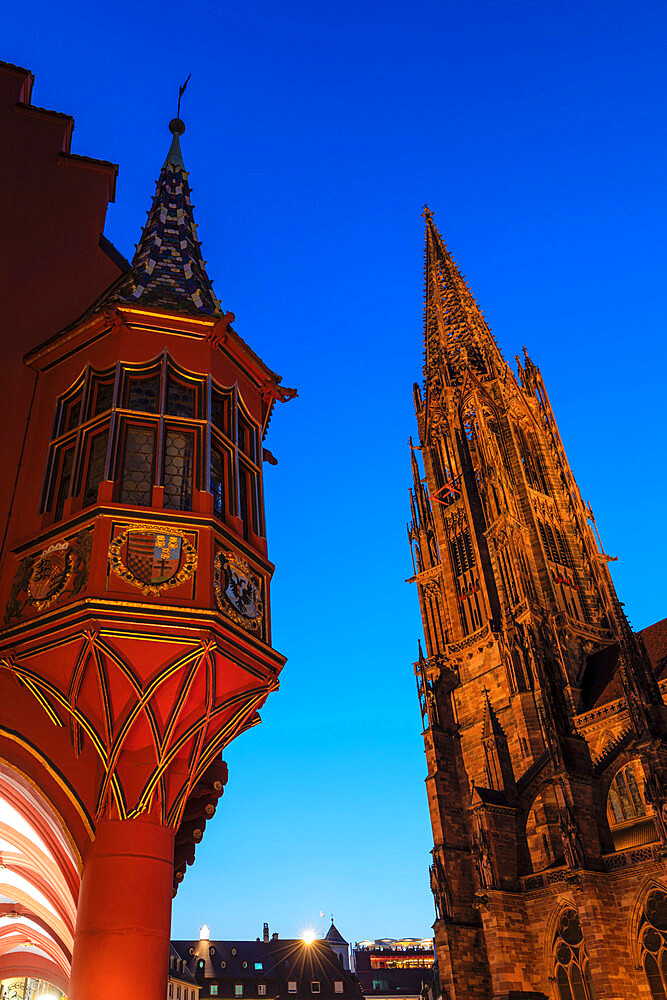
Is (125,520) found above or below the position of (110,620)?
above

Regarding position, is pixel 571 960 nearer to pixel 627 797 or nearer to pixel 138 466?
pixel 627 797

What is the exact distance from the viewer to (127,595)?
779cm

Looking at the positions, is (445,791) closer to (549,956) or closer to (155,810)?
(549,956)

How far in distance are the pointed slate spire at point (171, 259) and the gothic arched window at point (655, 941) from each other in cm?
2354

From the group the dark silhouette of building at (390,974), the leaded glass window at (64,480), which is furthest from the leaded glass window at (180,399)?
the dark silhouette of building at (390,974)

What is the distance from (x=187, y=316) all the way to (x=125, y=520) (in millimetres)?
3258

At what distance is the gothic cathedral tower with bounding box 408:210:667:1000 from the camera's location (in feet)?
84.0

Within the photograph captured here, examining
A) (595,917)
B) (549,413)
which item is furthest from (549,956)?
(549,413)

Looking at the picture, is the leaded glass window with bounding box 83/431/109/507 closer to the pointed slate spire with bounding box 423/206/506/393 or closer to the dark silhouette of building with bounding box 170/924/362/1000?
the pointed slate spire with bounding box 423/206/506/393

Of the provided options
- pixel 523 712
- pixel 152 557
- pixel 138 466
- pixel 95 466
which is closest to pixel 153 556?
pixel 152 557

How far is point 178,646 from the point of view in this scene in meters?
7.96

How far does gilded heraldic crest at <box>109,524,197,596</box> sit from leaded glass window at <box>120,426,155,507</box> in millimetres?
484

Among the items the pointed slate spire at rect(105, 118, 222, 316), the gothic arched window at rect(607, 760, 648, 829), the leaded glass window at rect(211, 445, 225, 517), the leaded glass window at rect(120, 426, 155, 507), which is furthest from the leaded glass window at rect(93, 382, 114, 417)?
the gothic arched window at rect(607, 760, 648, 829)

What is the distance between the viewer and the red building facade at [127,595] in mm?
7738
